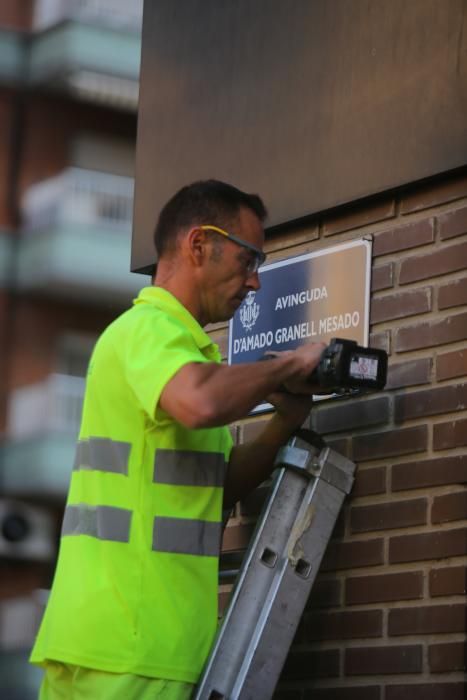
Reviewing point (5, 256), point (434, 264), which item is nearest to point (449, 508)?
point (434, 264)

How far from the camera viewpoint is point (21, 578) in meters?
19.8

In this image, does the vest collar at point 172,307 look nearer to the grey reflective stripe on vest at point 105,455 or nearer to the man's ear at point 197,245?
the man's ear at point 197,245

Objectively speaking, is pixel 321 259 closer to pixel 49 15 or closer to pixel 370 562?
pixel 370 562

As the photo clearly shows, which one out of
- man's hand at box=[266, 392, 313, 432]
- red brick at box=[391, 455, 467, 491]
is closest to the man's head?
man's hand at box=[266, 392, 313, 432]

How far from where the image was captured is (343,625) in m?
4.47

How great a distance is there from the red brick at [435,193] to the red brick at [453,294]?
23 cm

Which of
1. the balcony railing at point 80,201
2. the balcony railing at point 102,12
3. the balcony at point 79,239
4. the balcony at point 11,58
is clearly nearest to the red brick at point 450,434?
the balcony at point 79,239

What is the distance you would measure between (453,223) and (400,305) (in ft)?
0.89

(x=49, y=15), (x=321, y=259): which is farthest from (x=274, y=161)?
(x=49, y=15)

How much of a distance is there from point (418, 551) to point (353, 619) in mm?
299

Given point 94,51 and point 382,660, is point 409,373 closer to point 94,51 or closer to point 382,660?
point 382,660

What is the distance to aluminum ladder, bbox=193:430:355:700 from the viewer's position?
13.4ft

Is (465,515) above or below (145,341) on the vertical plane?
below

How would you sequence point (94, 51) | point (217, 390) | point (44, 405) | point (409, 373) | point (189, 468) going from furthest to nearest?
1. point (94, 51)
2. point (44, 405)
3. point (409, 373)
4. point (189, 468)
5. point (217, 390)
